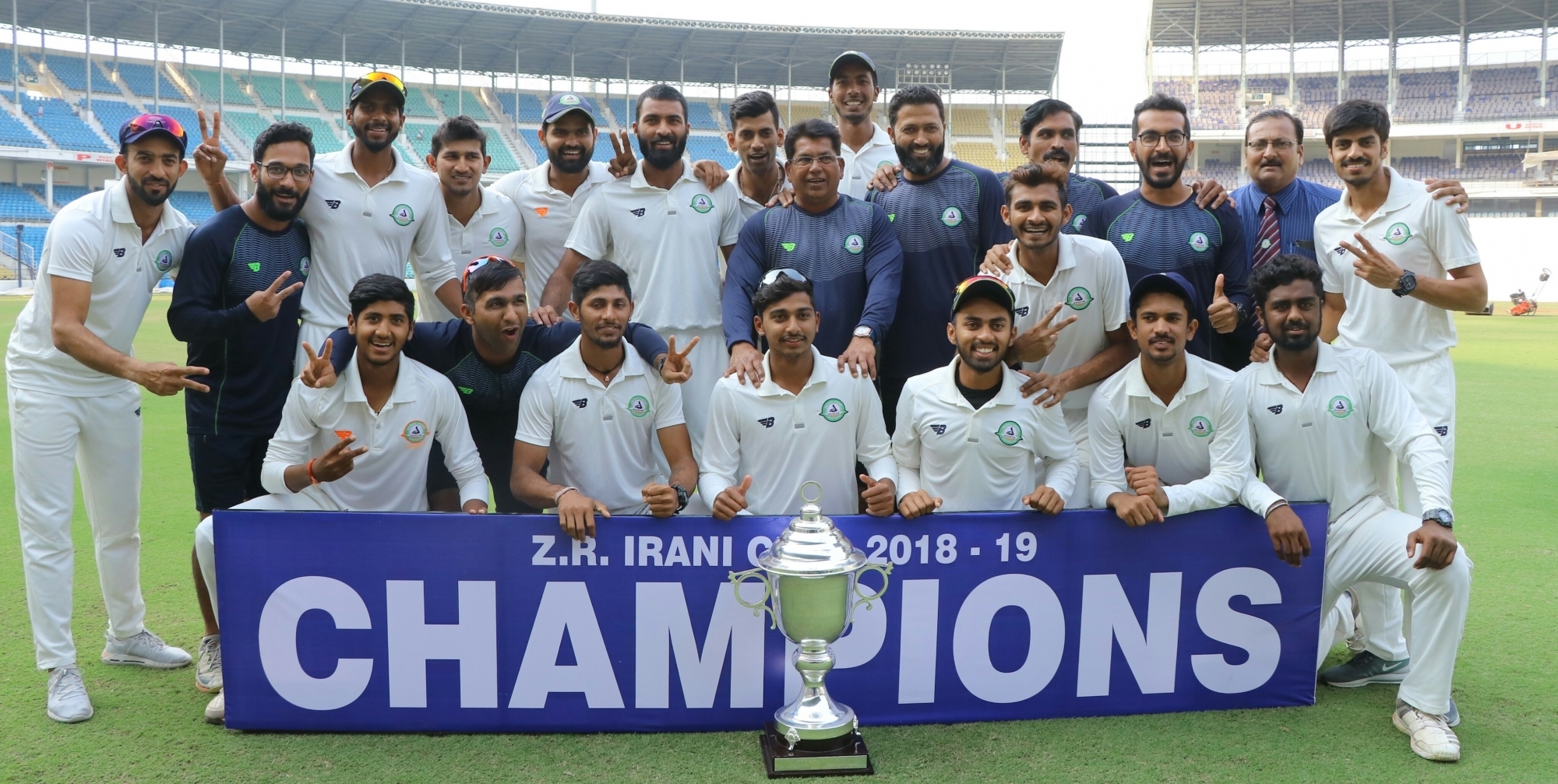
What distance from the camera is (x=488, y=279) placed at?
4.64 metres

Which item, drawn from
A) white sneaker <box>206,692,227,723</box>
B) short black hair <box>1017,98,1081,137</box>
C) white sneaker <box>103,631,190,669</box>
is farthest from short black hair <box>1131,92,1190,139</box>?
white sneaker <box>103,631,190,669</box>

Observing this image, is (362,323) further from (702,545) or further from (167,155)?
(702,545)

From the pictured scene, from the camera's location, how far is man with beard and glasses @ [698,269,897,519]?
4.41 metres

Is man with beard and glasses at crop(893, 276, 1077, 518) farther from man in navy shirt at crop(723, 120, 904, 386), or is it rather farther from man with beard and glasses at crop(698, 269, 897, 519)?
man in navy shirt at crop(723, 120, 904, 386)

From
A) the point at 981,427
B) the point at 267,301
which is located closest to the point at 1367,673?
the point at 981,427

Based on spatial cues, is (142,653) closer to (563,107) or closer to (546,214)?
(546,214)

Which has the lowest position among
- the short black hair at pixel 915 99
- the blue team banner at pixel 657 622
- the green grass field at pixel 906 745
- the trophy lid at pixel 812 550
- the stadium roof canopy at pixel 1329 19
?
the green grass field at pixel 906 745

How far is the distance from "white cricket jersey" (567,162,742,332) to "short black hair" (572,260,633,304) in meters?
0.77

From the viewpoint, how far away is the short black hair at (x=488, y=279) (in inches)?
182

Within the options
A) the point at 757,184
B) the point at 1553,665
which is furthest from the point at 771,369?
the point at 1553,665

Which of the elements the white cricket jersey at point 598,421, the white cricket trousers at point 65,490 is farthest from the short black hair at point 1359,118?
the white cricket trousers at point 65,490

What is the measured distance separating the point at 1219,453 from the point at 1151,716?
1071 mm

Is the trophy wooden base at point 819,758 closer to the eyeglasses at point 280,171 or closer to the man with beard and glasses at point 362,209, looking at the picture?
A: the man with beard and glasses at point 362,209

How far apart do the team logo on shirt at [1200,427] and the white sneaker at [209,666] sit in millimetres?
4080
